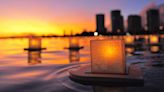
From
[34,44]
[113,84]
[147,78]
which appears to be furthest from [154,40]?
[113,84]

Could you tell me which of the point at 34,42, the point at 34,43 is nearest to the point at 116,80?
the point at 34,42

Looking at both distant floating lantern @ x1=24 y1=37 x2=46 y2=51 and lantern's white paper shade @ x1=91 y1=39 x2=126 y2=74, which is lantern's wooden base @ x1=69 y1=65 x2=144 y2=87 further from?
distant floating lantern @ x1=24 y1=37 x2=46 y2=51

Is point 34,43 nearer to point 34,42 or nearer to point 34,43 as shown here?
point 34,43

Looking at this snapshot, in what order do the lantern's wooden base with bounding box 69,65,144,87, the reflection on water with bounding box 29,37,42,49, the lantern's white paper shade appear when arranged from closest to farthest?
the lantern's wooden base with bounding box 69,65,144,87 < the lantern's white paper shade < the reflection on water with bounding box 29,37,42,49

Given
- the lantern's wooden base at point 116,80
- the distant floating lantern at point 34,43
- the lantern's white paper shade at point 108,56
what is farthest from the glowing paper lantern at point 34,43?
the lantern's wooden base at point 116,80

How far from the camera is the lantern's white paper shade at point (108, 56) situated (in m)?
10.3

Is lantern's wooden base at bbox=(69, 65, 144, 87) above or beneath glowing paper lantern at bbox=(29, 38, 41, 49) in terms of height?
beneath

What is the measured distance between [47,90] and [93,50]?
349 centimetres

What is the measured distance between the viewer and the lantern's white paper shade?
10.3m

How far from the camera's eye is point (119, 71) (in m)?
10.2

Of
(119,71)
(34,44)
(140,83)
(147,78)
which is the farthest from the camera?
(34,44)

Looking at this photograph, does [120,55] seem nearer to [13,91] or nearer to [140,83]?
[140,83]

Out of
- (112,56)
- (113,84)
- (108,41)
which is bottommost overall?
(113,84)

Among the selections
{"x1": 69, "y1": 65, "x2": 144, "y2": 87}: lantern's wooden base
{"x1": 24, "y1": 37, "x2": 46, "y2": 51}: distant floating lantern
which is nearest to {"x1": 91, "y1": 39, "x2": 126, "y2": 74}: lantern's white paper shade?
{"x1": 69, "y1": 65, "x2": 144, "y2": 87}: lantern's wooden base
